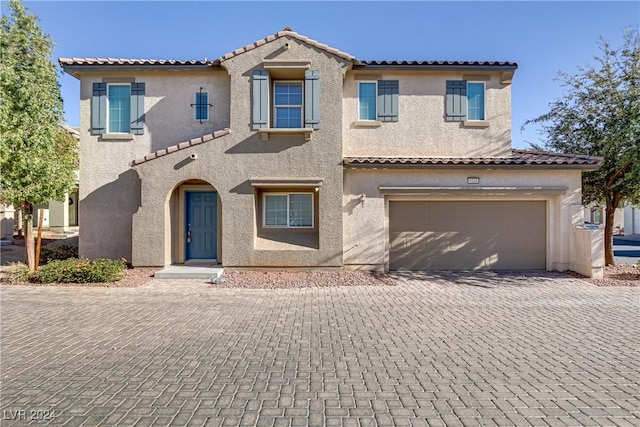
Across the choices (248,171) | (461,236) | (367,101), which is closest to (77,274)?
(248,171)

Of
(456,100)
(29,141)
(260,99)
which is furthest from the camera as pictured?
(456,100)

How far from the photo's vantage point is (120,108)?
1260cm

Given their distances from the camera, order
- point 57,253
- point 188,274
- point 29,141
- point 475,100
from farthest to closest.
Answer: point 57,253 < point 475,100 < point 188,274 < point 29,141

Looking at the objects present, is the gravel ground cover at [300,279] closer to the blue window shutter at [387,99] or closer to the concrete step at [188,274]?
the concrete step at [188,274]

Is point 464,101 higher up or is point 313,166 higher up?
point 464,101

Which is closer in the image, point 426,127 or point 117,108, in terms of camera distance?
point 117,108

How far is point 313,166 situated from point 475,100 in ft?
22.5

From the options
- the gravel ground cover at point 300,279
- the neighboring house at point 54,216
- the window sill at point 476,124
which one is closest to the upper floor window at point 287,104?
the gravel ground cover at point 300,279

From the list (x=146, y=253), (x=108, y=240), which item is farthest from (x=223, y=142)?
(x=108, y=240)

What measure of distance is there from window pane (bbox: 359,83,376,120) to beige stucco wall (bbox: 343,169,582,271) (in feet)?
8.11

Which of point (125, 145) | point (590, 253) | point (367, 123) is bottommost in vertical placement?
point (590, 253)

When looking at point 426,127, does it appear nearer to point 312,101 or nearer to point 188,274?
point 312,101

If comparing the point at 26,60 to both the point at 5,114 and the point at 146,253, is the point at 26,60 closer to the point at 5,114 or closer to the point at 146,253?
the point at 5,114

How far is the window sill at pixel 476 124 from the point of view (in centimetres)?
1269
